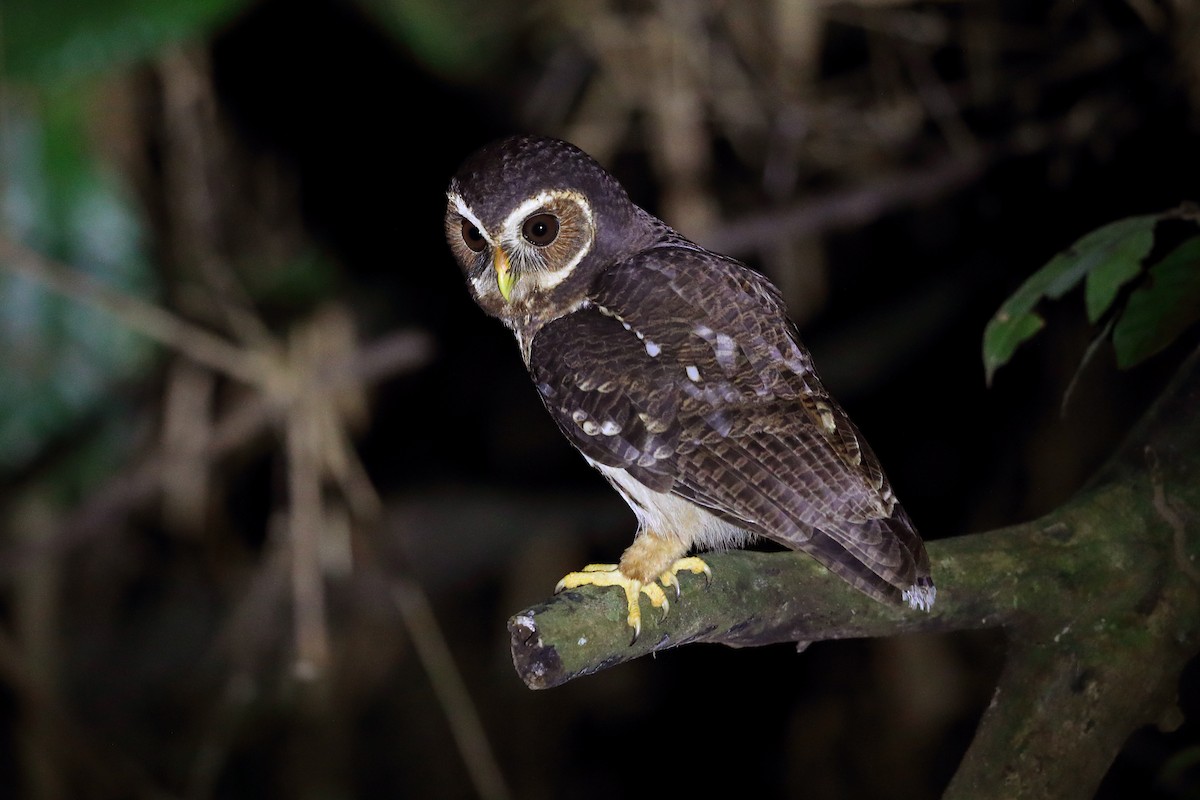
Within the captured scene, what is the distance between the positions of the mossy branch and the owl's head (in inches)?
33.6

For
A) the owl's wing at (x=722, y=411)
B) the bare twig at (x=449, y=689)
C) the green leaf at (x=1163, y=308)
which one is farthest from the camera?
the bare twig at (x=449, y=689)

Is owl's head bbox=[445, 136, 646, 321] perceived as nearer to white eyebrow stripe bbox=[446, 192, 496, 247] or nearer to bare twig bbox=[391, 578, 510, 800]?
white eyebrow stripe bbox=[446, 192, 496, 247]

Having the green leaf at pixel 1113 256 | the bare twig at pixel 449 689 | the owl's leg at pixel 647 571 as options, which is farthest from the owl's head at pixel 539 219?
the bare twig at pixel 449 689

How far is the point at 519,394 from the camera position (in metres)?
5.88

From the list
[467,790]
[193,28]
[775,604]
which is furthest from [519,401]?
[775,604]

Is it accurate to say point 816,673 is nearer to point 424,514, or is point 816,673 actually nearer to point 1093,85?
point 424,514

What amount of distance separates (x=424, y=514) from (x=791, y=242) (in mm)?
2109

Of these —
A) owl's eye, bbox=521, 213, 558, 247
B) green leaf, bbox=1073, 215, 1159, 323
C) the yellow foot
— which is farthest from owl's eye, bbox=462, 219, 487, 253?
green leaf, bbox=1073, 215, 1159, 323

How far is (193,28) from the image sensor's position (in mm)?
3113

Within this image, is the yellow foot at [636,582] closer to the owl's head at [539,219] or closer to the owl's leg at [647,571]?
the owl's leg at [647,571]

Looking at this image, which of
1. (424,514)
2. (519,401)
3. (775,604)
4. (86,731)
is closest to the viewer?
(775,604)

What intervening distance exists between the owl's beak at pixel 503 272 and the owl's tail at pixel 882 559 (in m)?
0.96

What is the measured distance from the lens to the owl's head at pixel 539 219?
2615 mm

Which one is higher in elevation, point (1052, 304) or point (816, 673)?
point (1052, 304)
